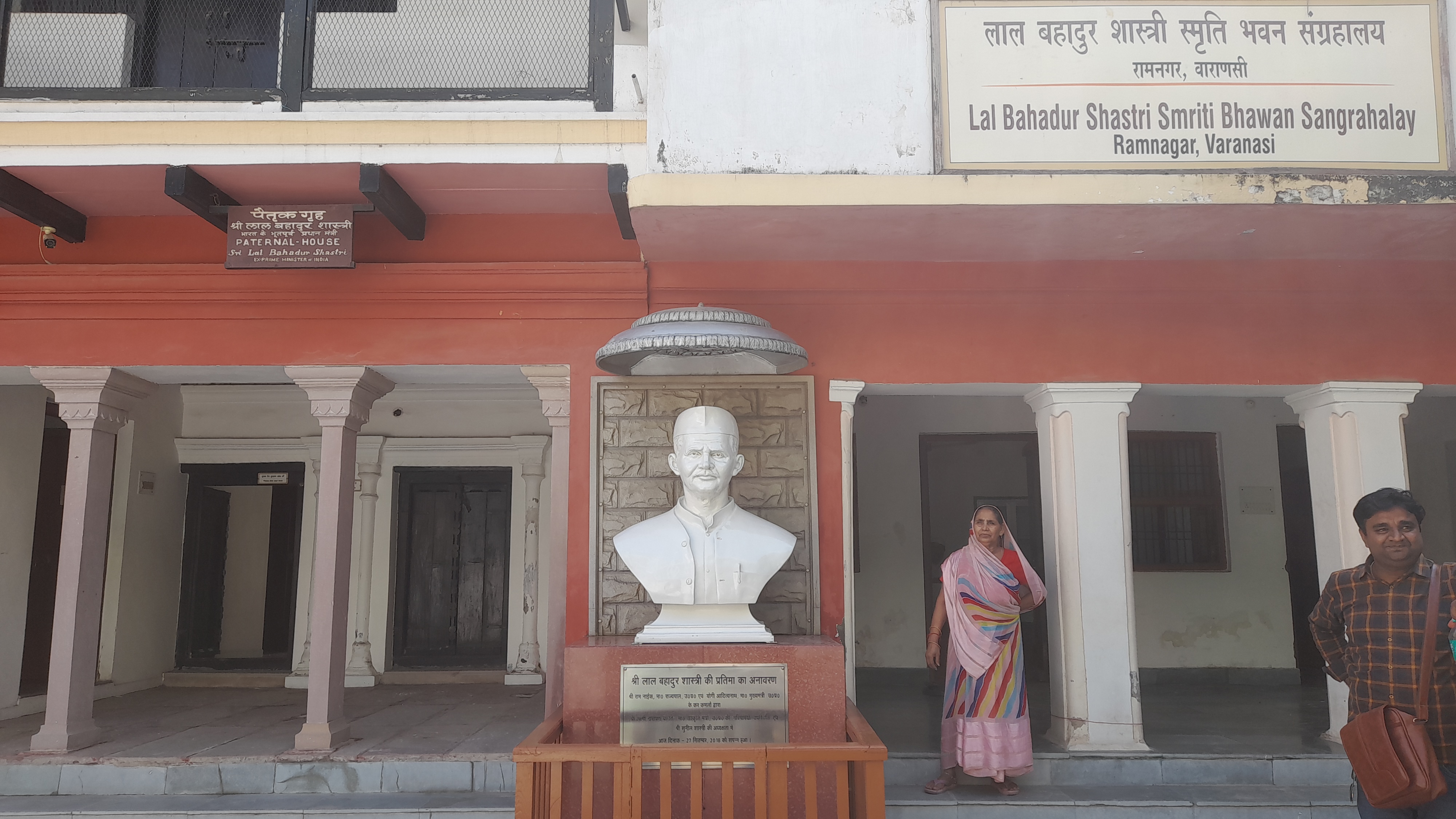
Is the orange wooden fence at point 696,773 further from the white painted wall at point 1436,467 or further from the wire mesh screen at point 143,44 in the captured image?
the white painted wall at point 1436,467

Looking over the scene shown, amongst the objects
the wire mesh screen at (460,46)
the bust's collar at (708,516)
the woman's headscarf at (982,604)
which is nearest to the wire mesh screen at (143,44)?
the wire mesh screen at (460,46)

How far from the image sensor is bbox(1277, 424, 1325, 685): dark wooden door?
7.60m

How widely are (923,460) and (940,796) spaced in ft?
11.6

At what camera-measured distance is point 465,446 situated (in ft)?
25.4

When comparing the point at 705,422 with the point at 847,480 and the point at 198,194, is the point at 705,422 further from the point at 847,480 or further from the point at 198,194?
the point at 198,194

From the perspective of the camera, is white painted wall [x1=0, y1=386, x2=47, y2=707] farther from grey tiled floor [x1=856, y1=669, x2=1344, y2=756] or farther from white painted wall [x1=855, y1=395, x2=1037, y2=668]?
white painted wall [x1=855, y1=395, x2=1037, y2=668]

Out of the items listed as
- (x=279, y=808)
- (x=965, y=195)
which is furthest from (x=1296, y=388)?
(x=279, y=808)

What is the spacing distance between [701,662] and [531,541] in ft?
13.1

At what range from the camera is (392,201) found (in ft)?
15.2

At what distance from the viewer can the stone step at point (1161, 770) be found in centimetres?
470

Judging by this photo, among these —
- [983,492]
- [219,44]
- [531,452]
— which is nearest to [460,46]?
[219,44]

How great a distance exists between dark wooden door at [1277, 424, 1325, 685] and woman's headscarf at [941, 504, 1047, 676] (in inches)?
169

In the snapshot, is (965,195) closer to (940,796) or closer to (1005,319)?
(1005,319)

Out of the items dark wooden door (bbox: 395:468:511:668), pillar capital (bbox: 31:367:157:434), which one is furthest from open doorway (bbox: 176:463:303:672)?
pillar capital (bbox: 31:367:157:434)
